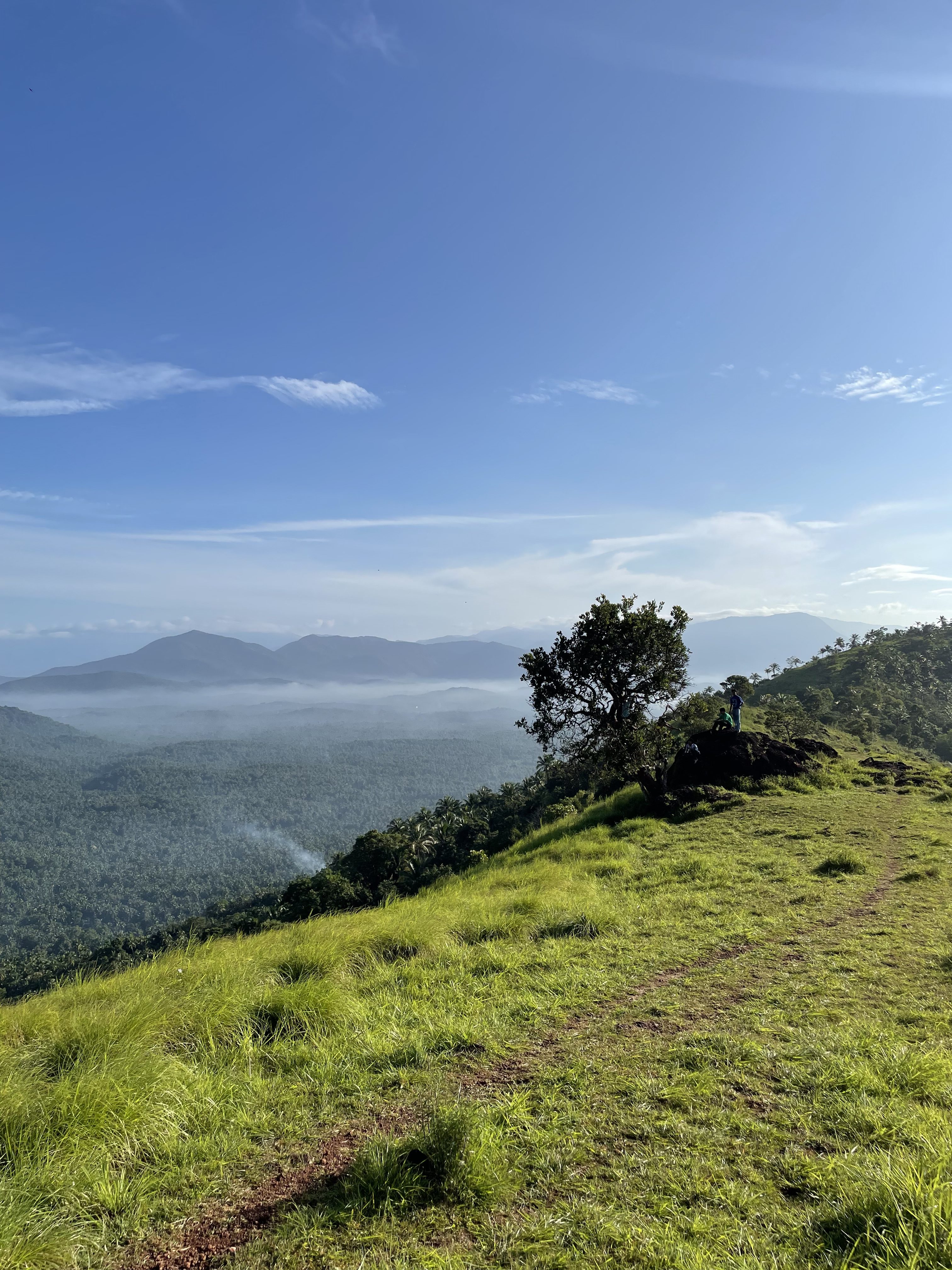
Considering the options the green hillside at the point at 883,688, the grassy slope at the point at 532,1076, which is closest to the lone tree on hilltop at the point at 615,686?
the grassy slope at the point at 532,1076

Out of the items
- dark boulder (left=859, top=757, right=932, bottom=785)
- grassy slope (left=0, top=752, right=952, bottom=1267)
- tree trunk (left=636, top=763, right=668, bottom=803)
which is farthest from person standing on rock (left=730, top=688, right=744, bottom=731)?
grassy slope (left=0, top=752, right=952, bottom=1267)

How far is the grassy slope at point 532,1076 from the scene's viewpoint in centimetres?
391

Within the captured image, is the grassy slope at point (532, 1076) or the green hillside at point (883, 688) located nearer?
the grassy slope at point (532, 1076)

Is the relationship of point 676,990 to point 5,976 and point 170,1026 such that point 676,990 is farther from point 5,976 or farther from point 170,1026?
point 5,976

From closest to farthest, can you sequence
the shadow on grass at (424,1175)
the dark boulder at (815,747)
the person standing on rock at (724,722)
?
the shadow on grass at (424,1175), the person standing on rock at (724,722), the dark boulder at (815,747)

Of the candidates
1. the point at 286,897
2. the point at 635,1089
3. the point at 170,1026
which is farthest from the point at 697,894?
the point at 286,897

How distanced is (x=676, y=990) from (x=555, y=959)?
6.66 feet

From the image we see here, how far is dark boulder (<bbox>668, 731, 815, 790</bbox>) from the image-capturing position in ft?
89.5

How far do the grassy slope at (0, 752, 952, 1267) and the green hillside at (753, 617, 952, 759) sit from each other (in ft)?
188

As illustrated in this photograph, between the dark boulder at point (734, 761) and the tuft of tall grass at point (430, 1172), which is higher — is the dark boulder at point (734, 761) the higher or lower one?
the lower one

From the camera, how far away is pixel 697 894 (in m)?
13.3

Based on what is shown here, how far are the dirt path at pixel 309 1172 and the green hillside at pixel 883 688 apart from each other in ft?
198

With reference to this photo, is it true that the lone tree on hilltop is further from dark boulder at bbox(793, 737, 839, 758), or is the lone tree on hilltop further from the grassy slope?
the grassy slope

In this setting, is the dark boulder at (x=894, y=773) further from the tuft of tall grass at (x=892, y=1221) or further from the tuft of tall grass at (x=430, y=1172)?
the tuft of tall grass at (x=430, y=1172)
